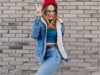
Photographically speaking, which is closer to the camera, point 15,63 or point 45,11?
point 45,11

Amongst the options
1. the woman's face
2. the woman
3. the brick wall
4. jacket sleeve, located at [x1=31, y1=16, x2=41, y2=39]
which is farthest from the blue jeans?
the brick wall

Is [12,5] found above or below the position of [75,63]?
above

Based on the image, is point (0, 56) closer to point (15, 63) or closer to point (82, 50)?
point (15, 63)

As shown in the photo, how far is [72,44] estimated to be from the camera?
272 inches

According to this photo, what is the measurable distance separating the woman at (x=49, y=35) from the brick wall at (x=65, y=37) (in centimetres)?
162

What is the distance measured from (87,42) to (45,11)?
1870mm

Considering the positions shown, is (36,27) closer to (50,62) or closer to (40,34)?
(40,34)

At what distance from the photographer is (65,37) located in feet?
22.7

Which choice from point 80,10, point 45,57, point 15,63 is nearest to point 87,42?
point 80,10

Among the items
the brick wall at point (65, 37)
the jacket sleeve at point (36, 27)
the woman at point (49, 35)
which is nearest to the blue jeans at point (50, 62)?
the woman at point (49, 35)

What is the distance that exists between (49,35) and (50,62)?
40cm

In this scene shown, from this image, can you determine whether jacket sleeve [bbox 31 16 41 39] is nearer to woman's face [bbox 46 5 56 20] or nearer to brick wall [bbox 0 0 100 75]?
woman's face [bbox 46 5 56 20]

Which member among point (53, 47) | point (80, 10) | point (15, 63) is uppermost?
point (80, 10)

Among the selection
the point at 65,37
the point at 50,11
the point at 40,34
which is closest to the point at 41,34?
the point at 40,34
